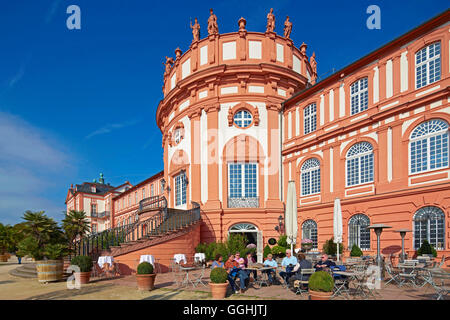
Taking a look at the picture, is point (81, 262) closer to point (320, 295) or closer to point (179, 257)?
point (179, 257)

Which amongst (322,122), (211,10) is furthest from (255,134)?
(211,10)

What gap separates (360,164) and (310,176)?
3.36 meters

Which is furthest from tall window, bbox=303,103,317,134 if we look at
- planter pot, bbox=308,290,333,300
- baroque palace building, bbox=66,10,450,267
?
planter pot, bbox=308,290,333,300

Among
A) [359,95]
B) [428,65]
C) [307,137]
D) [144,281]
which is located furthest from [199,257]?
[428,65]

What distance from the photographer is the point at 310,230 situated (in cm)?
1777

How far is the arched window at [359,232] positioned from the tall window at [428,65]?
6.68 m

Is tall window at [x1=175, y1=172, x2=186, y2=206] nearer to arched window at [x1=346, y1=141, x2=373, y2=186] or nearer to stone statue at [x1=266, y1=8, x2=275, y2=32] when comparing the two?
arched window at [x1=346, y1=141, x2=373, y2=186]

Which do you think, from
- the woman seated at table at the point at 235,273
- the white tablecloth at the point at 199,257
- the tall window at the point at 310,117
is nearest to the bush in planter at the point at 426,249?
the woman seated at table at the point at 235,273

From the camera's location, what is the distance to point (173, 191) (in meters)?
22.5

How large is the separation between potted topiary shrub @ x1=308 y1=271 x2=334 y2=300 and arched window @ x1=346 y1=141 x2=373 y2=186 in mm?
9870

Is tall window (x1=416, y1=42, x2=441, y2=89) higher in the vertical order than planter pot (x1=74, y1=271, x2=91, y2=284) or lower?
higher

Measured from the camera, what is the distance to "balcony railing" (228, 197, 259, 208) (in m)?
18.6
